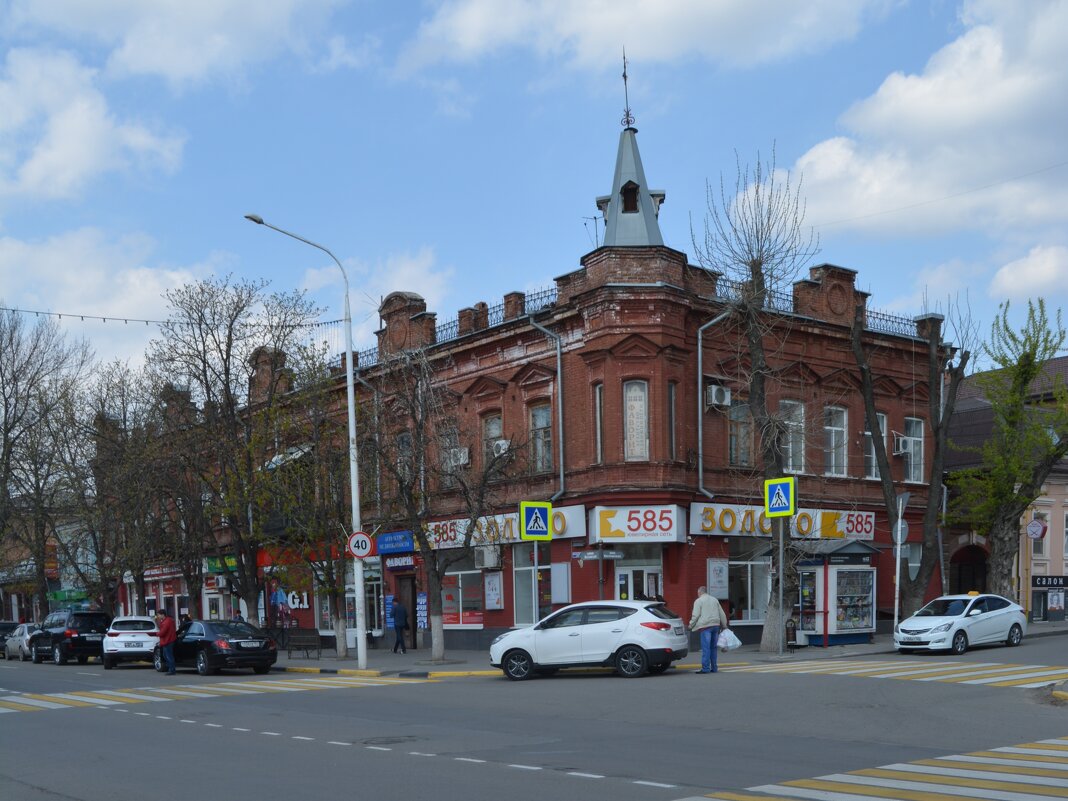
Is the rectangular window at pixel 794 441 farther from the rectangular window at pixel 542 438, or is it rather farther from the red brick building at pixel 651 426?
the rectangular window at pixel 542 438

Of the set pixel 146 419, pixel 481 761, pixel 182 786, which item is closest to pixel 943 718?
pixel 481 761

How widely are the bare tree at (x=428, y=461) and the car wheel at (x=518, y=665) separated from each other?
5.32 metres

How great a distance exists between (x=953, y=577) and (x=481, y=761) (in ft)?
104

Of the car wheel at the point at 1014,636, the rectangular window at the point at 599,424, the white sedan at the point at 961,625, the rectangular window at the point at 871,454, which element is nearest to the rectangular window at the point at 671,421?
the rectangular window at the point at 599,424

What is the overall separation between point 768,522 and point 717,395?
156 inches

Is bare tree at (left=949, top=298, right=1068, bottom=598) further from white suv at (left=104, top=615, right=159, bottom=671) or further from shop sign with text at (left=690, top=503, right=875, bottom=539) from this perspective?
white suv at (left=104, top=615, right=159, bottom=671)

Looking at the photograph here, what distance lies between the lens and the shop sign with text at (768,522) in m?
31.1

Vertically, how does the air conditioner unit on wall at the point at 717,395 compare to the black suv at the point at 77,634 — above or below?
above

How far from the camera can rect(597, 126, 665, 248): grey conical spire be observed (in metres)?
31.9

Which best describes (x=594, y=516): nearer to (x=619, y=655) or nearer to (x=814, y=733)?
(x=619, y=655)

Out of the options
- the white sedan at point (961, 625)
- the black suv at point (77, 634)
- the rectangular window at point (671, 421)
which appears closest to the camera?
the white sedan at point (961, 625)

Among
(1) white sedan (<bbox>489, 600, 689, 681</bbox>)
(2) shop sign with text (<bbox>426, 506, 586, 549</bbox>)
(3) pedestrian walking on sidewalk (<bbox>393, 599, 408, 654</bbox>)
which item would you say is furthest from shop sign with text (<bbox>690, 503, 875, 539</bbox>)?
(3) pedestrian walking on sidewalk (<bbox>393, 599, 408, 654</bbox>)

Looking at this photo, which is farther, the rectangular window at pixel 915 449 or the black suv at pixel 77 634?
the rectangular window at pixel 915 449

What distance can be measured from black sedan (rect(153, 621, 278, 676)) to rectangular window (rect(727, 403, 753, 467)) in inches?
535
